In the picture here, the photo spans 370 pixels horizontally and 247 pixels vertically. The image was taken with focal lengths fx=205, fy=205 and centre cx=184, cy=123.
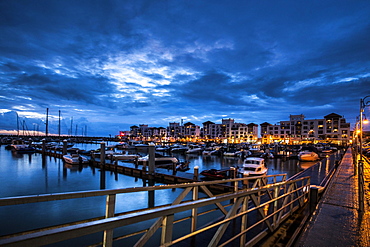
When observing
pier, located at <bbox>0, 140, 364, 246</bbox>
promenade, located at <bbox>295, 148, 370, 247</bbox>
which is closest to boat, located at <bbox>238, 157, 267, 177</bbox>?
pier, located at <bbox>0, 140, 364, 246</bbox>

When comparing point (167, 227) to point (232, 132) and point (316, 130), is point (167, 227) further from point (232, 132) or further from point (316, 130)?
point (232, 132)

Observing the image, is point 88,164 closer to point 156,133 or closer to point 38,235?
point 38,235

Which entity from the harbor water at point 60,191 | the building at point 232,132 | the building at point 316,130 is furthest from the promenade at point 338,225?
the building at point 232,132

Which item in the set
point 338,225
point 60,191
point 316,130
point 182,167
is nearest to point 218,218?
point 338,225

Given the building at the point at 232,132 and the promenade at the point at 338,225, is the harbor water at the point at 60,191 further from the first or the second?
the building at the point at 232,132

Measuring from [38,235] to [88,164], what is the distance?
123 ft

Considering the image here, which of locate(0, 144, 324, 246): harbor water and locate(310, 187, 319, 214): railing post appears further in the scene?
locate(0, 144, 324, 246): harbor water

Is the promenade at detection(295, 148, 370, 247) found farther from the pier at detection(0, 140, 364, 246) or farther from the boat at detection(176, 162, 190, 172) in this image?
the boat at detection(176, 162, 190, 172)

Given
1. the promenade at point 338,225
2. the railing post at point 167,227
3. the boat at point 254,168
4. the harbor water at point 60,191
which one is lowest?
the harbor water at point 60,191

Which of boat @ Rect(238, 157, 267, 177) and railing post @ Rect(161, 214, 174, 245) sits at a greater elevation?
railing post @ Rect(161, 214, 174, 245)

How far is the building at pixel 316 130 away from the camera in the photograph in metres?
115

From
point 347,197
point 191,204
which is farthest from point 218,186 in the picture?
point 191,204

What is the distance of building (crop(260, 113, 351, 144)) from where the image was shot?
11494cm

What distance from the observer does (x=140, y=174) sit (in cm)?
2517
